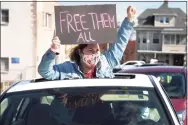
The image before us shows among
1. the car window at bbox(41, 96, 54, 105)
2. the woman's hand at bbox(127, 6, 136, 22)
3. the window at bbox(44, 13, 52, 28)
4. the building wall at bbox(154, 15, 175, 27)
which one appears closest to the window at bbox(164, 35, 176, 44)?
the building wall at bbox(154, 15, 175, 27)

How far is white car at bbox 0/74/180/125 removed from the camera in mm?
3930

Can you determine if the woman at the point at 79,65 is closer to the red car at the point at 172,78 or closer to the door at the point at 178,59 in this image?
the red car at the point at 172,78

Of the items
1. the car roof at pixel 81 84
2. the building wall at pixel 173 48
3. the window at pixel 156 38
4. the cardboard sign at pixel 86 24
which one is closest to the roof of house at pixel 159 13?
the window at pixel 156 38

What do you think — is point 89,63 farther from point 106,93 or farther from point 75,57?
point 106,93

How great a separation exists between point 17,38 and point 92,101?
2963cm

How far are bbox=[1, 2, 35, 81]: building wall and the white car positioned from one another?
29.1 metres

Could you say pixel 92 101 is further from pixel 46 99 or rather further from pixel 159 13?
pixel 159 13

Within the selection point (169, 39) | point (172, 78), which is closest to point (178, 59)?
point (169, 39)

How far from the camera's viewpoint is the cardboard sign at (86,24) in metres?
4.96

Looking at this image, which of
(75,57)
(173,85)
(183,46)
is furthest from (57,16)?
(183,46)

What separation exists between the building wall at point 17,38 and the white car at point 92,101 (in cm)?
→ 2909

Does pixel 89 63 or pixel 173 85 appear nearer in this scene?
pixel 89 63

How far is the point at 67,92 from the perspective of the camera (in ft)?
13.2

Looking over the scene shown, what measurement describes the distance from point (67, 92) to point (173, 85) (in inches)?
190
